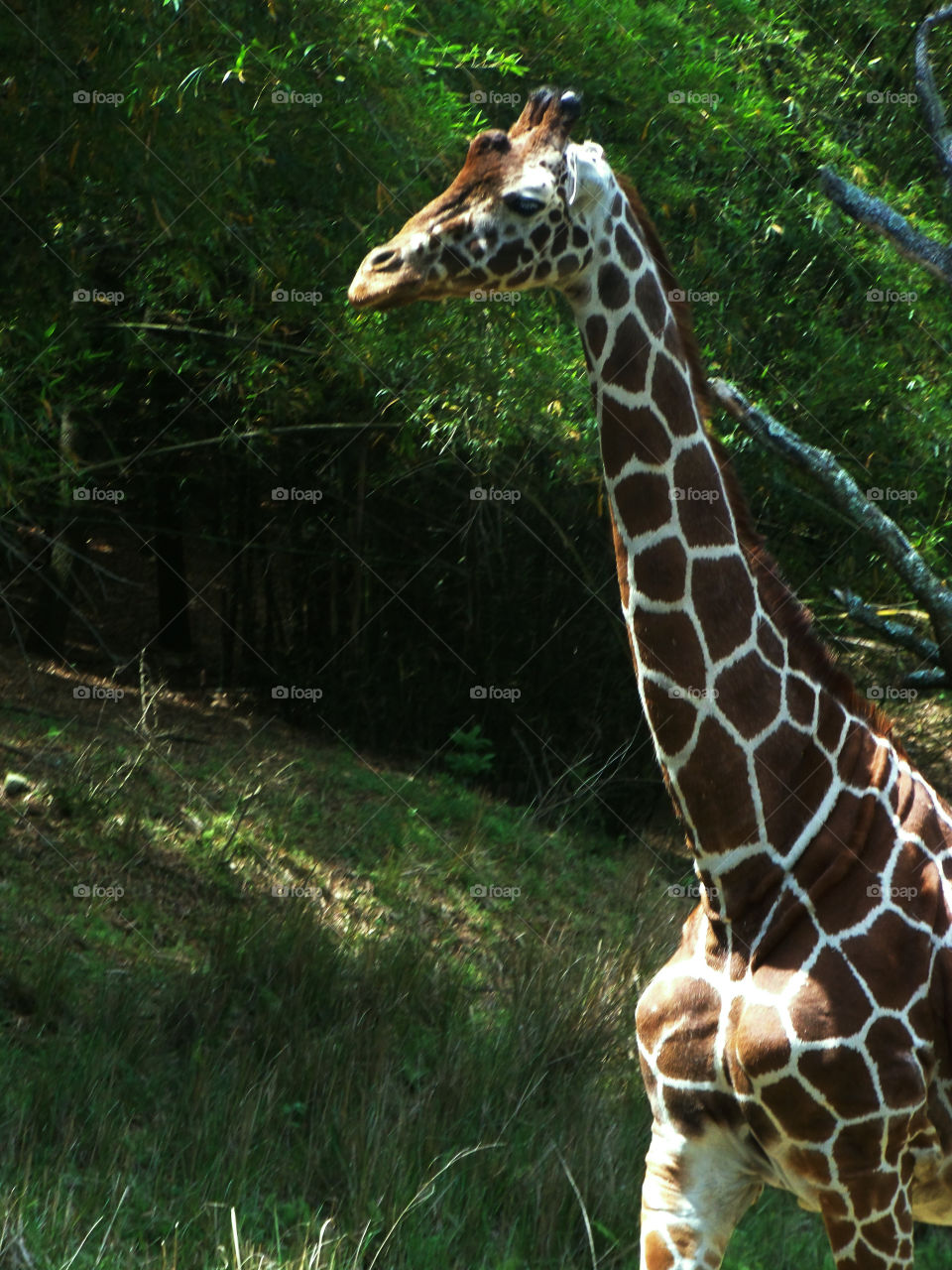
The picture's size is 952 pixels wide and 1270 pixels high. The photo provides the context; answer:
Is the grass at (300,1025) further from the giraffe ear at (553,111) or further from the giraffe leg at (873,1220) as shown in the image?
the giraffe ear at (553,111)

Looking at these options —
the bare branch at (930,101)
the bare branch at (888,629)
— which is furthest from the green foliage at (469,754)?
the bare branch at (930,101)

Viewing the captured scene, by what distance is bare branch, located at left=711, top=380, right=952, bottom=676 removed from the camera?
4418 mm

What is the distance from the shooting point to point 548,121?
8.25 feet

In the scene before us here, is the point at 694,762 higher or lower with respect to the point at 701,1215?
higher

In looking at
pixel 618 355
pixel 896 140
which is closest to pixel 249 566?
pixel 896 140

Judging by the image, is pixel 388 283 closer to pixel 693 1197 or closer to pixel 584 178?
pixel 584 178

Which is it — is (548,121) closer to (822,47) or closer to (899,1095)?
(899,1095)

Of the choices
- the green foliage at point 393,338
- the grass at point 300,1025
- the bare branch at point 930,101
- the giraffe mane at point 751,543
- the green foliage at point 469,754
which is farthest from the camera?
the green foliage at point 469,754

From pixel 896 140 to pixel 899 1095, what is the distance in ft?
21.3

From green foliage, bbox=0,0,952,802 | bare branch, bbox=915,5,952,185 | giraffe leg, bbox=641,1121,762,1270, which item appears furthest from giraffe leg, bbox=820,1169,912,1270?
bare branch, bbox=915,5,952,185

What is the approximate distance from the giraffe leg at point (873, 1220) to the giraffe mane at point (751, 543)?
87cm

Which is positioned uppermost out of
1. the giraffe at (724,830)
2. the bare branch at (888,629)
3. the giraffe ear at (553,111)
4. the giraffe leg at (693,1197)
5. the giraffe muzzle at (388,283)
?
the giraffe ear at (553,111)

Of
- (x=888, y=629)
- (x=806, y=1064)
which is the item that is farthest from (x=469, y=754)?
(x=806, y=1064)

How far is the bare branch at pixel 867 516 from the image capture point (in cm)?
442
